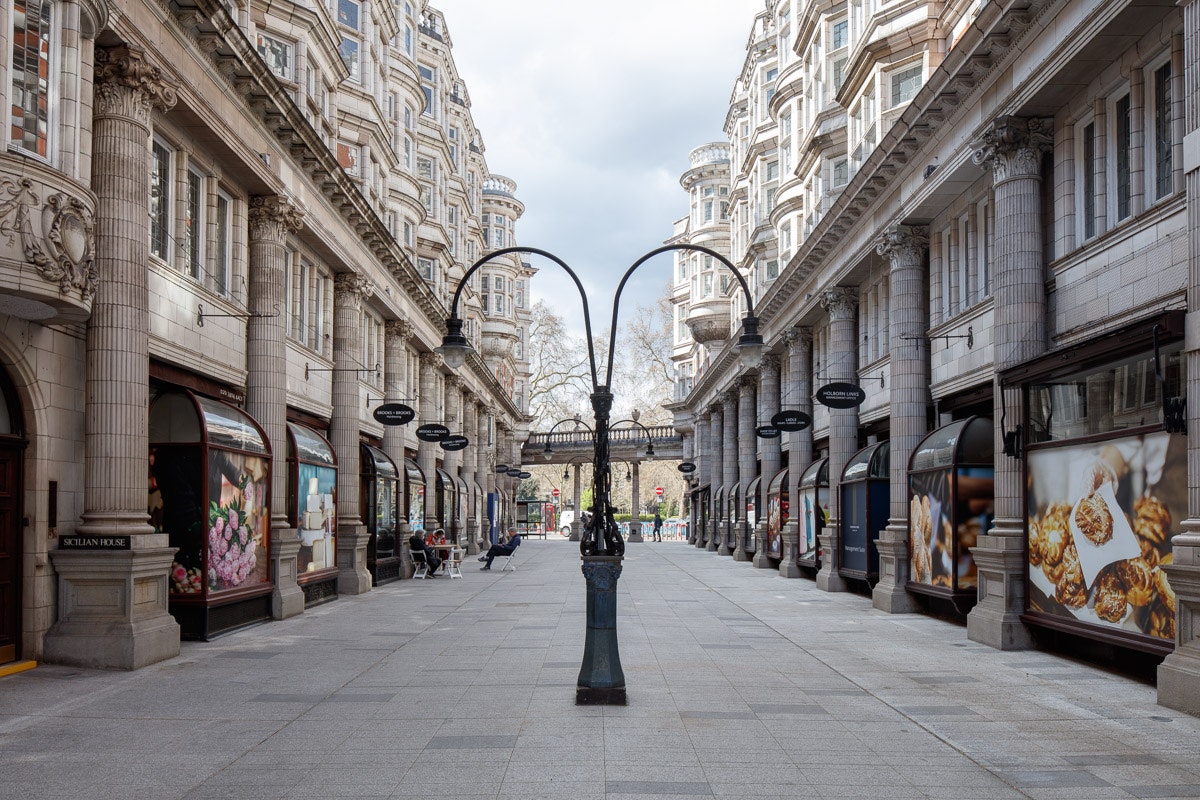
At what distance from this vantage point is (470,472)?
172 feet

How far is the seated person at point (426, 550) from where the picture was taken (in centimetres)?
3194

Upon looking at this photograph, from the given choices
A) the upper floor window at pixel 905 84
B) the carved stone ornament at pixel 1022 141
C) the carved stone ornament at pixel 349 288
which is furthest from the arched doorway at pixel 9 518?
the upper floor window at pixel 905 84

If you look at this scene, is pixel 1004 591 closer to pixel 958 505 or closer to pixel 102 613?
pixel 958 505

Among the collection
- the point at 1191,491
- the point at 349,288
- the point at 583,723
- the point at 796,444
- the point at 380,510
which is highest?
the point at 349,288

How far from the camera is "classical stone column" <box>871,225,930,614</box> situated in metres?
21.8

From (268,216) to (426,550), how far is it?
45.3ft

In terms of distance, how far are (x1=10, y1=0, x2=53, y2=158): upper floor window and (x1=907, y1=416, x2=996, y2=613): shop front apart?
1427 centimetres

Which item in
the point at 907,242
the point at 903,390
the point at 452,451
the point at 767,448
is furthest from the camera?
the point at 452,451

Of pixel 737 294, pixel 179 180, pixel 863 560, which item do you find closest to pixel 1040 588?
pixel 863 560

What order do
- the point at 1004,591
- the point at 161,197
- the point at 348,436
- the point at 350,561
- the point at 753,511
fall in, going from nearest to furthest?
the point at 1004,591 → the point at 161,197 → the point at 350,561 → the point at 348,436 → the point at 753,511

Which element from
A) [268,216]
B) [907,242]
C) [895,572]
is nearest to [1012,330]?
[907,242]

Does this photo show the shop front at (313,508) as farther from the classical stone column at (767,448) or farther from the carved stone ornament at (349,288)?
the classical stone column at (767,448)

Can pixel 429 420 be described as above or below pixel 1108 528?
above

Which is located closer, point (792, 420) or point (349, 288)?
point (792, 420)
